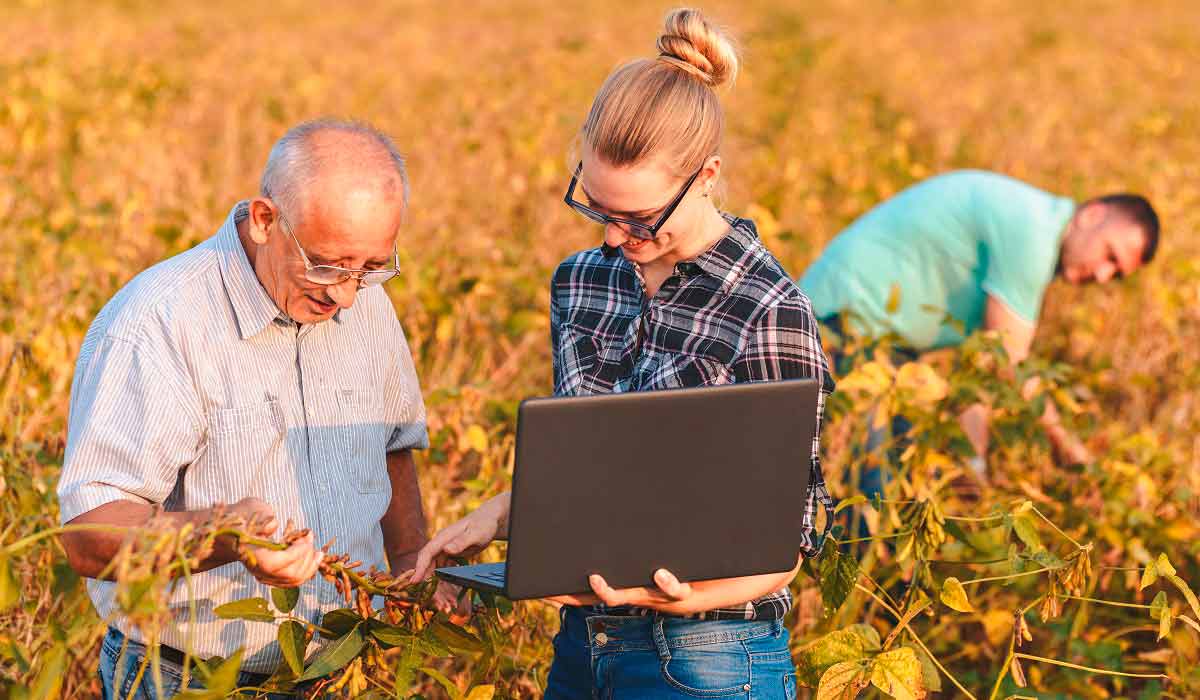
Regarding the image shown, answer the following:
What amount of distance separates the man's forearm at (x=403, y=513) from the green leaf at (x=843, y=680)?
0.63 meters

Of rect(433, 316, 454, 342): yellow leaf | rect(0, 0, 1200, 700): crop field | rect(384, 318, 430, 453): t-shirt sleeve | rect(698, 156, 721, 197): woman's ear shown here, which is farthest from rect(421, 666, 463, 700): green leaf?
rect(433, 316, 454, 342): yellow leaf

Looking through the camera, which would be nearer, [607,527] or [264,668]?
[607,527]

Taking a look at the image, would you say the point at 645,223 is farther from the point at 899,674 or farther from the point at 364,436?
the point at 899,674

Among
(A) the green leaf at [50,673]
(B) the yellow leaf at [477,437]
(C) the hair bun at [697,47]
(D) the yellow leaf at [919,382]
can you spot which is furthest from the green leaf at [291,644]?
(D) the yellow leaf at [919,382]

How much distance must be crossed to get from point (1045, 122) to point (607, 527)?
7.88 metres

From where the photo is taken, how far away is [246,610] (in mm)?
1574

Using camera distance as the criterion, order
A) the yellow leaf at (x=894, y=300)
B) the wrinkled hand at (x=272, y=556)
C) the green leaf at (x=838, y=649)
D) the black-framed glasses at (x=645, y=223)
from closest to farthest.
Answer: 1. the wrinkled hand at (x=272, y=556)
2. the black-framed glasses at (x=645, y=223)
3. the green leaf at (x=838, y=649)
4. the yellow leaf at (x=894, y=300)

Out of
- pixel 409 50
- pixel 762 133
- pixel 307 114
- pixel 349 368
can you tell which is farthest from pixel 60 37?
pixel 349 368

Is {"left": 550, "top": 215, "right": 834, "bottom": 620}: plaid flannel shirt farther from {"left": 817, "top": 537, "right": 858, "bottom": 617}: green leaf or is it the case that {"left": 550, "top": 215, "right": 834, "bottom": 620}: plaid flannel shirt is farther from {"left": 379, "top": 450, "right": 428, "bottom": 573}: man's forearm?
{"left": 379, "top": 450, "right": 428, "bottom": 573}: man's forearm

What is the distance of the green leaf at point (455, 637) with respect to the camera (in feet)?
5.88

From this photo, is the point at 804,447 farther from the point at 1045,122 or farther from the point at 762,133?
the point at 762,133

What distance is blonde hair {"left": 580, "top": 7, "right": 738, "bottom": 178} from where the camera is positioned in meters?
1.76

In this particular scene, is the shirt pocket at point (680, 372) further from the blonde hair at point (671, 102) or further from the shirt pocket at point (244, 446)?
the shirt pocket at point (244, 446)

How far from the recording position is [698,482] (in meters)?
1.60
